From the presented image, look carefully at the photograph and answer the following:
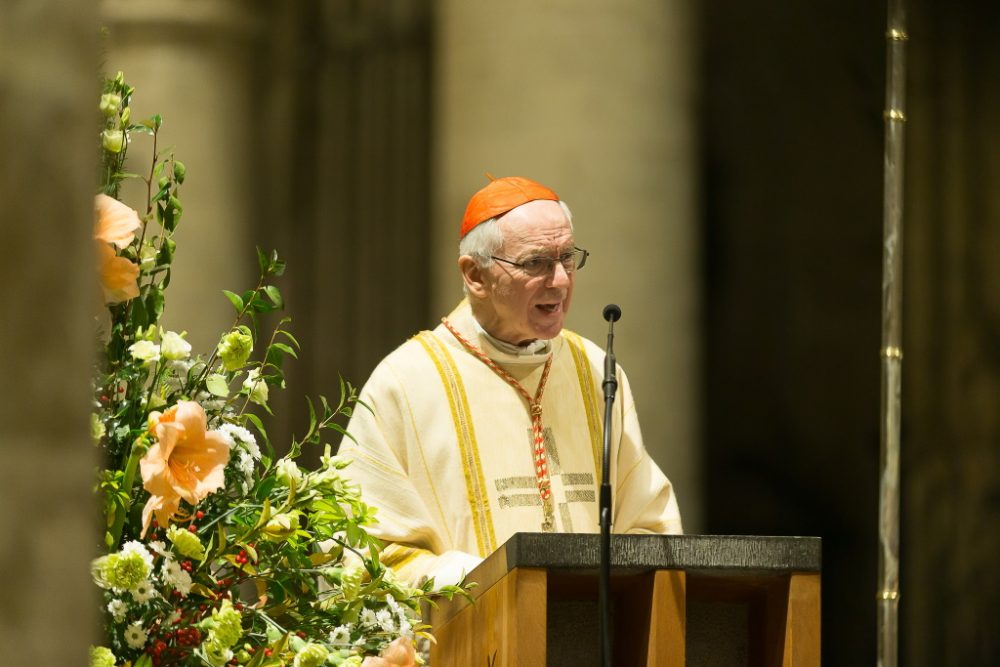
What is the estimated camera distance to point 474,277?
4.18 m

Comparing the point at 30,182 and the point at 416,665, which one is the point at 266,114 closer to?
the point at 416,665

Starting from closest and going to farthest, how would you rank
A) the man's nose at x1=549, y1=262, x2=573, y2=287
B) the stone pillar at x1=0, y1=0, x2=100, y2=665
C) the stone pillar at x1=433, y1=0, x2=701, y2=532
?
the stone pillar at x1=0, y1=0, x2=100, y2=665
the man's nose at x1=549, y1=262, x2=573, y2=287
the stone pillar at x1=433, y1=0, x2=701, y2=532

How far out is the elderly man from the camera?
3.88m

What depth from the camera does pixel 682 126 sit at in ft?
20.1

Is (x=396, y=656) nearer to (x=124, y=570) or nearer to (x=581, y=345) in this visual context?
(x=124, y=570)

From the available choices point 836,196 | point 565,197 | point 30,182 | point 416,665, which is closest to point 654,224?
point 565,197

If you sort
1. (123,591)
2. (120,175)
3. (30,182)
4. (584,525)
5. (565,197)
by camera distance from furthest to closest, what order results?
(565,197), (584,525), (120,175), (123,591), (30,182)

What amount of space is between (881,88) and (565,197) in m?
1.54

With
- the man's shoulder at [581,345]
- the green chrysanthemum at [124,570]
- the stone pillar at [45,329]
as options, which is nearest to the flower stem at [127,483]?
the green chrysanthemum at [124,570]

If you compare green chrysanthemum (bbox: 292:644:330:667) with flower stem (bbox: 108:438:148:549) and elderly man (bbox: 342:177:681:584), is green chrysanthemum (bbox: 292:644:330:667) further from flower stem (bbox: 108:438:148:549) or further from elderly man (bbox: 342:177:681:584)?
elderly man (bbox: 342:177:681:584)

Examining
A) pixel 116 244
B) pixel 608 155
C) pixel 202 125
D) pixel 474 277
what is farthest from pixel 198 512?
pixel 202 125

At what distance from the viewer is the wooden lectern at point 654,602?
2686 mm

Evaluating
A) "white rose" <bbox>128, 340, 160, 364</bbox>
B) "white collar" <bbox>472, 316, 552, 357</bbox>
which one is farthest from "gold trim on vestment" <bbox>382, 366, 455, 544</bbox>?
"white rose" <bbox>128, 340, 160, 364</bbox>

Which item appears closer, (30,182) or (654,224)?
(30,182)
